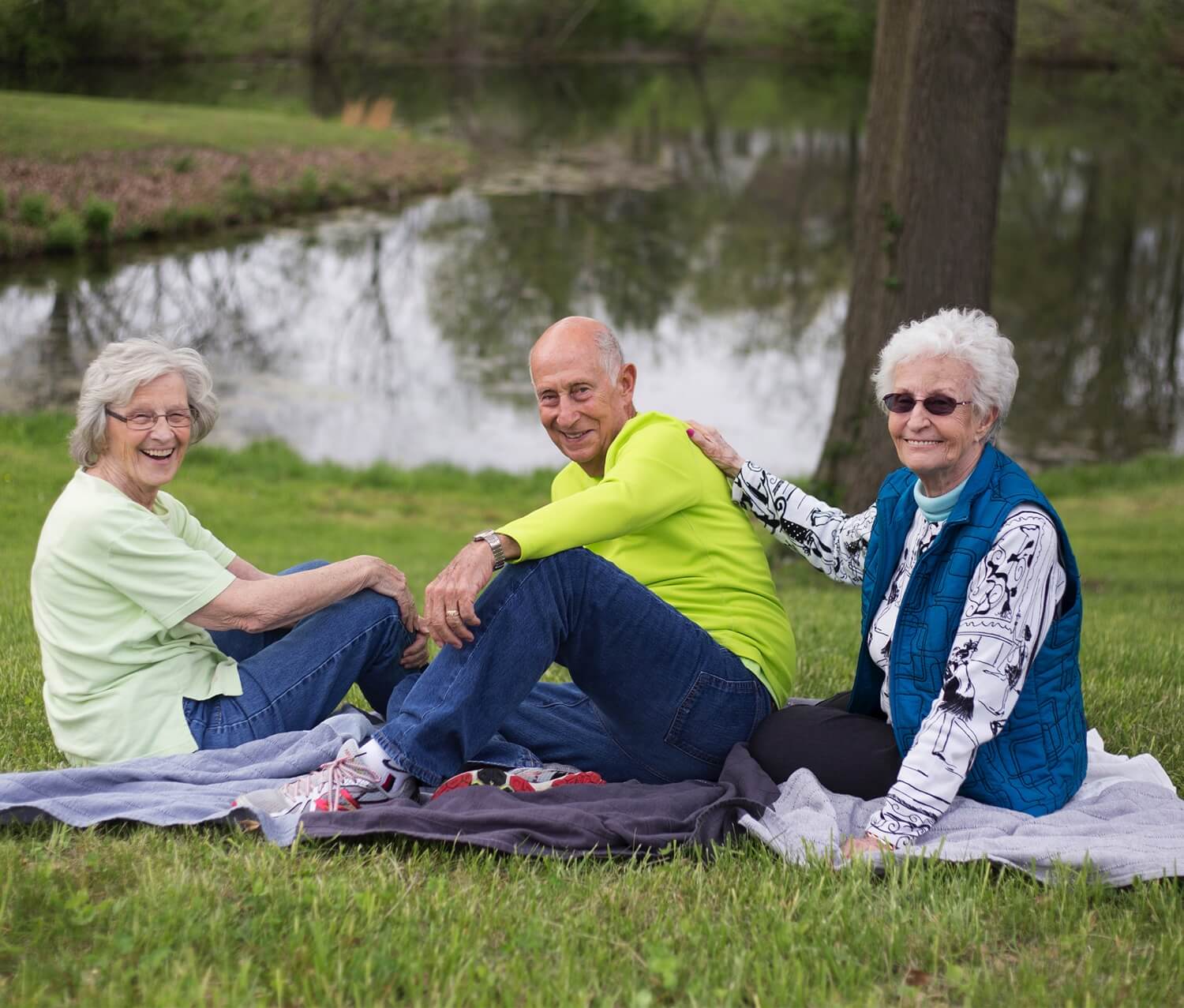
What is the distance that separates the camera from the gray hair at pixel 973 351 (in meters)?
3.42

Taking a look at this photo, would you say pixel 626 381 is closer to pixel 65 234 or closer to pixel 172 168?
pixel 65 234

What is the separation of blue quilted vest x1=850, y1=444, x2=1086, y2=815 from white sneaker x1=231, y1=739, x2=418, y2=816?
143cm

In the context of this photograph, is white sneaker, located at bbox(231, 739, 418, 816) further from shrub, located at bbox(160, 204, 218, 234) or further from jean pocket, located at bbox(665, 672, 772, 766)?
shrub, located at bbox(160, 204, 218, 234)

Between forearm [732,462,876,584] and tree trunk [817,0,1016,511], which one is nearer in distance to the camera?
forearm [732,462,876,584]

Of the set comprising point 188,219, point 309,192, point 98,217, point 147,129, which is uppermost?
point 147,129

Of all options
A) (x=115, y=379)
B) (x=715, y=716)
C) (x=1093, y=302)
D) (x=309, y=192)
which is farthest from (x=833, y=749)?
(x=309, y=192)

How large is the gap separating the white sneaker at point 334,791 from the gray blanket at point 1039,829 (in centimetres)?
100

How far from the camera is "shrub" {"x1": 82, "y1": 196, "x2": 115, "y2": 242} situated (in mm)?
16969

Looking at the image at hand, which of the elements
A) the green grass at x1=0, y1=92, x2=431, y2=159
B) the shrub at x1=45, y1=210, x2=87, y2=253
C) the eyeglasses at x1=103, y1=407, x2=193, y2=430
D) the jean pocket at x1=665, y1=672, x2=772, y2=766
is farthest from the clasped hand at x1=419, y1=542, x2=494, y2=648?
the shrub at x1=45, y1=210, x2=87, y2=253

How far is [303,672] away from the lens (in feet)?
13.1

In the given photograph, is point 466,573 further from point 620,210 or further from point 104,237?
point 620,210

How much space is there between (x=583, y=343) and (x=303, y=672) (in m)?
1.33

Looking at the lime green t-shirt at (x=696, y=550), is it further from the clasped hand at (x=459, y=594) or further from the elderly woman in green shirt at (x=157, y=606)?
the elderly woman in green shirt at (x=157, y=606)

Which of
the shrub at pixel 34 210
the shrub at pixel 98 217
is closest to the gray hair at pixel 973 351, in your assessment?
the shrub at pixel 34 210
